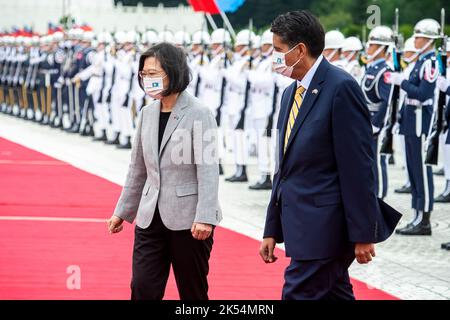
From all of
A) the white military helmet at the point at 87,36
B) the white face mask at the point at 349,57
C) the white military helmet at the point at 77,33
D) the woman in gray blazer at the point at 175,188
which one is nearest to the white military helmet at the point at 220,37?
the white face mask at the point at 349,57

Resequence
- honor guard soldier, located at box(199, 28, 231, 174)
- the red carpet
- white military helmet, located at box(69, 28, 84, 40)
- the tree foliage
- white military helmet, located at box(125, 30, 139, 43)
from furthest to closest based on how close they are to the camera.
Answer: the tree foliage → white military helmet, located at box(69, 28, 84, 40) → white military helmet, located at box(125, 30, 139, 43) → honor guard soldier, located at box(199, 28, 231, 174) → the red carpet

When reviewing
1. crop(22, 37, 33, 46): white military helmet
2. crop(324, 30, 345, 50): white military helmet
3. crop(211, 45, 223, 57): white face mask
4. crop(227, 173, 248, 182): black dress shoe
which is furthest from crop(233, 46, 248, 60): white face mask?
crop(22, 37, 33, 46): white military helmet

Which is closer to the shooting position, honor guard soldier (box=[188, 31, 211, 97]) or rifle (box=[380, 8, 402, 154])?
rifle (box=[380, 8, 402, 154])

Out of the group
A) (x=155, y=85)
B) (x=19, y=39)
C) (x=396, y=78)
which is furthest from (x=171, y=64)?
(x=19, y=39)

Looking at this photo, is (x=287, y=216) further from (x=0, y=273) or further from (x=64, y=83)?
(x=64, y=83)

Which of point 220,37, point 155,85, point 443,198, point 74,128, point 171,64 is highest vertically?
point 171,64

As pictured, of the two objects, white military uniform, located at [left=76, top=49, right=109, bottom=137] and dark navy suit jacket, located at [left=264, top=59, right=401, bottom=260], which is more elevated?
dark navy suit jacket, located at [left=264, top=59, right=401, bottom=260]

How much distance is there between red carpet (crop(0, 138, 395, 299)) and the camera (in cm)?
758

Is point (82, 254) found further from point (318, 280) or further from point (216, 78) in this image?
point (216, 78)

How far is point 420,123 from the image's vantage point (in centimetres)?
1033

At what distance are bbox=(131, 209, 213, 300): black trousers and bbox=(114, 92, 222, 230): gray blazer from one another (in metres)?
0.06

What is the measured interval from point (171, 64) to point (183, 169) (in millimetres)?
520

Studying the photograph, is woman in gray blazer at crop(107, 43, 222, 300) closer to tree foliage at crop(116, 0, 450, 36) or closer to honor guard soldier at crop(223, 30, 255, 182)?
honor guard soldier at crop(223, 30, 255, 182)
